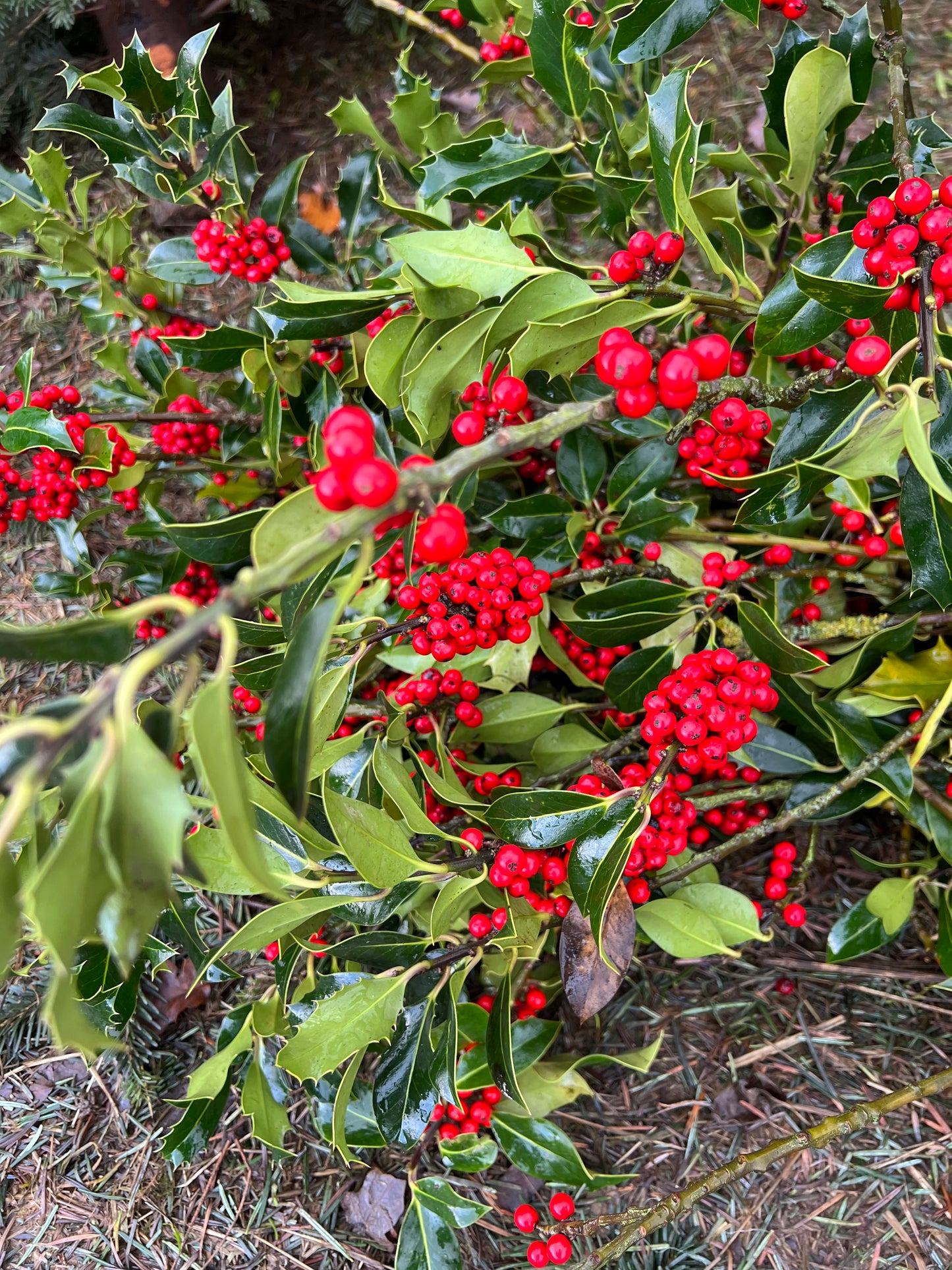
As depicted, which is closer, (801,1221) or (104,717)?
(104,717)

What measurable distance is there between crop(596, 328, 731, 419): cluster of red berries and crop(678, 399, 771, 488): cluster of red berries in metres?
0.02

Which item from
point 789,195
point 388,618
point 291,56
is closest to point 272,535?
point 388,618

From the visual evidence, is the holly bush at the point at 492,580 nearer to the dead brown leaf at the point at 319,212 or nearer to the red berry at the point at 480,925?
the red berry at the point at 480,925

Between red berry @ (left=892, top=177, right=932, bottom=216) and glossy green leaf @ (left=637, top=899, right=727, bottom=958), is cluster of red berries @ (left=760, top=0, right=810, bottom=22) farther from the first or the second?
glossy green leaf @ (left=637, top=899, right=727, bottom=958)

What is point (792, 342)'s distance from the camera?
97 centimetres

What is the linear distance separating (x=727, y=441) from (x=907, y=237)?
0.98ft

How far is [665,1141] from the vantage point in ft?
4.44

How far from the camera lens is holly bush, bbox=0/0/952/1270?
0.64m

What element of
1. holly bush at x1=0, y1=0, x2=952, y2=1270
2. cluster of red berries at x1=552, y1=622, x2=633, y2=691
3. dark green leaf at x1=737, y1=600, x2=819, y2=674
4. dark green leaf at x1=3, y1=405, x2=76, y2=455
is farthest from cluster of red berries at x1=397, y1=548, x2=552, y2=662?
dark green leaf at x1=3, y1=405, x2=76, y2=455

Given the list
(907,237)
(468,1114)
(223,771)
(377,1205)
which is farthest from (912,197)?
(377,1205)

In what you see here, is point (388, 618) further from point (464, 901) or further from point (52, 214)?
point (52, 214)

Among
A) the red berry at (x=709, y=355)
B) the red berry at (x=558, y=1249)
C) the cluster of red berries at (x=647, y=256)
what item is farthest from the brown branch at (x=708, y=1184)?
the cluster of red berries at (x=647, y=256)

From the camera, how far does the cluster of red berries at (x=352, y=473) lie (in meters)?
0.53

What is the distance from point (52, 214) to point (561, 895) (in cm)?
144
